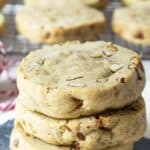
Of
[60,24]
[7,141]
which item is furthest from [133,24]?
[7,141]

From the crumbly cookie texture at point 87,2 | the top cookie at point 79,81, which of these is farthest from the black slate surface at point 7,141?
the crumbly cookie texture at point 87,2

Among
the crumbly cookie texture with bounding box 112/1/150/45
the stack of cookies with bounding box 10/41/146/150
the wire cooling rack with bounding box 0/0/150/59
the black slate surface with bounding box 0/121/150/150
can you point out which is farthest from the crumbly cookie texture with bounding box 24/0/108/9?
the stack of cookies with bounding box 10/41/146/150

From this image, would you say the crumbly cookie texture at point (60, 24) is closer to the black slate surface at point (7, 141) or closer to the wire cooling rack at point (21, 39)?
the wire cooling rack at point (21, 39)

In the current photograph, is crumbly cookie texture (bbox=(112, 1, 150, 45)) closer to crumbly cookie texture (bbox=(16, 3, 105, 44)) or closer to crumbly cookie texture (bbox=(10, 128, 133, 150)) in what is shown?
crumbly cookie texture (bbox=(16, 3, 105, 44))

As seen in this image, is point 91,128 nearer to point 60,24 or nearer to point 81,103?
point 81,103

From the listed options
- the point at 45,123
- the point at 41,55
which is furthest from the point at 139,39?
the point at 45,123
